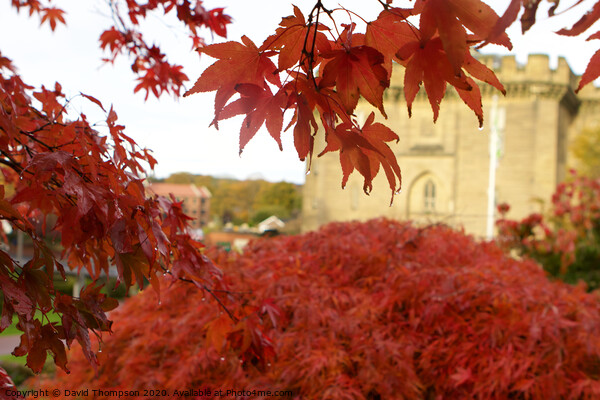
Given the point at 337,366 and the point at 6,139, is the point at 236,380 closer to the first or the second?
the point at 337,366

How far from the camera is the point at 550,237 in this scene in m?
8.12

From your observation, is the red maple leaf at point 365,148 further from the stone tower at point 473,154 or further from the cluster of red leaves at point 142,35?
the stone tower at point 473,154

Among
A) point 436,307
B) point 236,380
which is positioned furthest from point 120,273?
point 436,307

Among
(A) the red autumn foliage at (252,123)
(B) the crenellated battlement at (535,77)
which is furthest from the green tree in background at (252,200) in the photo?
(A) the red autumn foliage at (252,123)

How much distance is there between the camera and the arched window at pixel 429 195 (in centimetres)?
2872

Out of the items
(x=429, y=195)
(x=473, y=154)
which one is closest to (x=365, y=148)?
(x=473, y=154)

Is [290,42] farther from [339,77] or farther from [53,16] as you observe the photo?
[53,16]

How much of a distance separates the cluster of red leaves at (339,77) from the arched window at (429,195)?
28.5 metres

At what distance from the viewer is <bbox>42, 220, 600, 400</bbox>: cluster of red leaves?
236 centimetres

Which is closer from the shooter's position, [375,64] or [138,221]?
[375,64]

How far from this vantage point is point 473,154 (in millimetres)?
27828

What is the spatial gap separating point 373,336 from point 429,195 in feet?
88.9

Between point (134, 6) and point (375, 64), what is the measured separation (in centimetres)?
245

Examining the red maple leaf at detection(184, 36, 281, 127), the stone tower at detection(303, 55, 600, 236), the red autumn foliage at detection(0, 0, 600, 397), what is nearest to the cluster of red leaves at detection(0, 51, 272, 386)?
the red autumn foliage at detection(0, 0, 600, 397)
